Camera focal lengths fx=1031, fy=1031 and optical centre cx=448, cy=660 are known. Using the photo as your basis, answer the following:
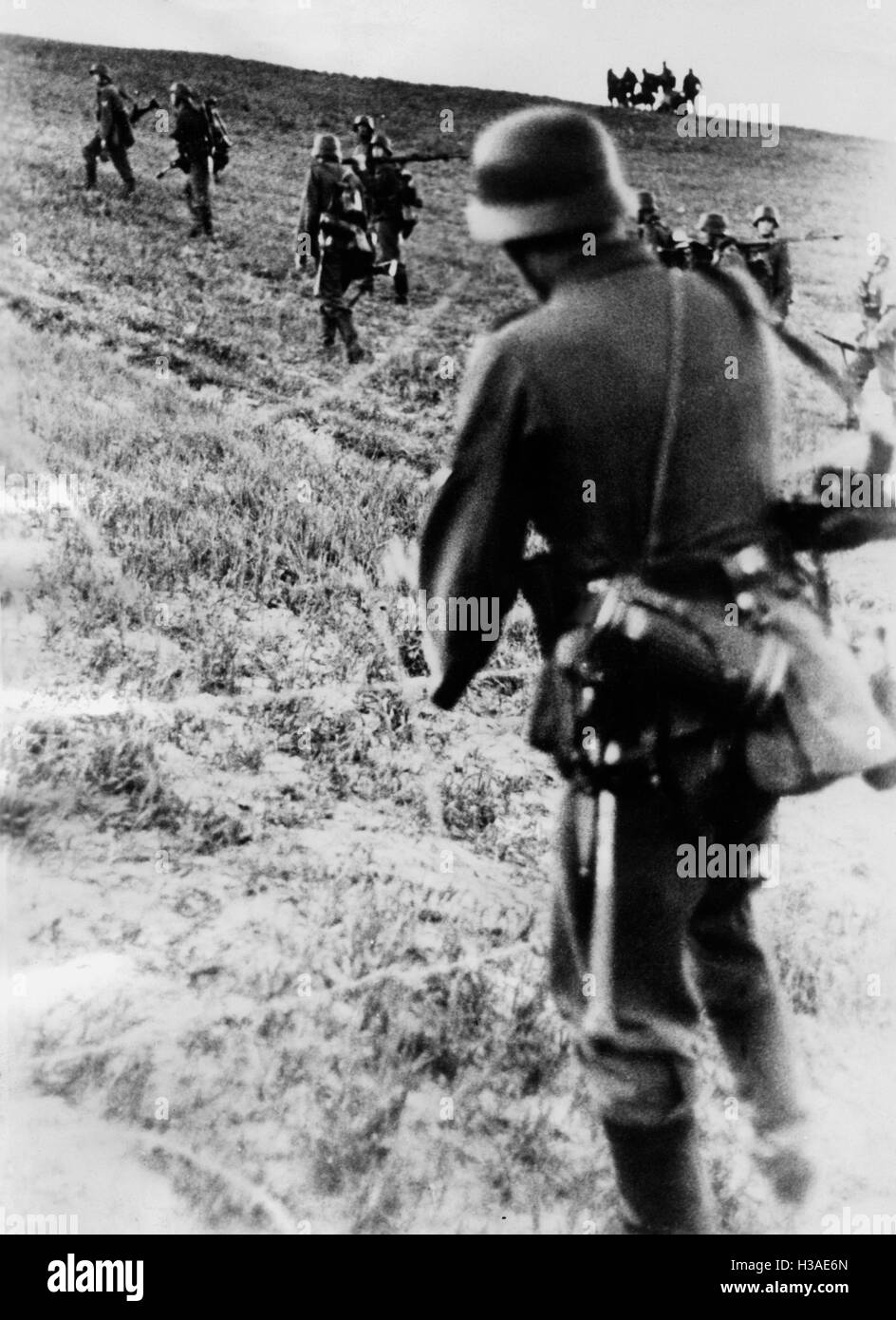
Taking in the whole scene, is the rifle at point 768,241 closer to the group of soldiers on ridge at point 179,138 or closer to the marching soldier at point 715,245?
the marching soldier at point 715,245

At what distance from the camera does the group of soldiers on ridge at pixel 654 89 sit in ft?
8.80

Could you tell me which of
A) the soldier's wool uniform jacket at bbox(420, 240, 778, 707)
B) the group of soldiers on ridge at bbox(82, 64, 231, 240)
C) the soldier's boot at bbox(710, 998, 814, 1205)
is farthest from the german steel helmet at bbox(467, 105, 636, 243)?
the soldier's boot at bbox(710, 998, 814, 1205)

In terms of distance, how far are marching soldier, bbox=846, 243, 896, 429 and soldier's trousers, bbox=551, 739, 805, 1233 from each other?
123 cm

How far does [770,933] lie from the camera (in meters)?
2.68

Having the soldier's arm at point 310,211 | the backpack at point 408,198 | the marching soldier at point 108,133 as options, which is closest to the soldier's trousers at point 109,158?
the marching soldier at point 108,133

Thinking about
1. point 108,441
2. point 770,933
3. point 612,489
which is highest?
point 108,441

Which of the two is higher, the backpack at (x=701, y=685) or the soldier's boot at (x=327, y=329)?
the soldier's boot at (x=327, y=329)

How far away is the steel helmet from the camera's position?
283cm

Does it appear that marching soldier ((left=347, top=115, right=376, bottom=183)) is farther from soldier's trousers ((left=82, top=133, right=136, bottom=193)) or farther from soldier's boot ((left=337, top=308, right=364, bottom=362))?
soldier's trousers ((left=82, top=133, right=136, bottom=193))

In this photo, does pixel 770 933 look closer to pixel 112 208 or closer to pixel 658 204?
pixel 658 204

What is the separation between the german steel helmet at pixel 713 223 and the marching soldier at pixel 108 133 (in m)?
1.58

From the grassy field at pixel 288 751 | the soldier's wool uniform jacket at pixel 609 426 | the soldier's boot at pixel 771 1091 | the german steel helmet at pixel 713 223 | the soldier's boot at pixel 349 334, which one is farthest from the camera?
the soldier's boot at pixel 349 334

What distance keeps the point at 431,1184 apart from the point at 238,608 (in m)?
1.56
